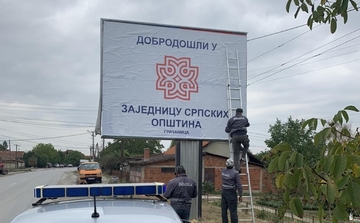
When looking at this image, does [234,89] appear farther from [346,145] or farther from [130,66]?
[346,145]

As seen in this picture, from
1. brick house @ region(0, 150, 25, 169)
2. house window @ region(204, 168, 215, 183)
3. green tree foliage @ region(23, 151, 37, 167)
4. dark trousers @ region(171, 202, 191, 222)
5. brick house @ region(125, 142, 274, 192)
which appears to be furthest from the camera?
green tree foliage @ region(23, 151, 37, 167)

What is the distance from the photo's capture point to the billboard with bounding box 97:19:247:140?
11352mm

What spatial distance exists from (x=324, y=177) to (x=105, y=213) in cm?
132

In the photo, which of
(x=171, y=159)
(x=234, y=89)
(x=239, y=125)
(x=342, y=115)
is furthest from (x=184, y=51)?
(x=171, y=159)

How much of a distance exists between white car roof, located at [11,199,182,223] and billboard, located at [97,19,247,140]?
321 inches

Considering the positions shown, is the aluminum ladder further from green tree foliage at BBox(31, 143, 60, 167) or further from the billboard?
green tree foliage at BBox(31, 143, 60, 167)

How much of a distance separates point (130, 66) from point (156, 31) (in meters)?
1.20

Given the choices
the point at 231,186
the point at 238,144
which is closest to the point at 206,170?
the point at 238,144

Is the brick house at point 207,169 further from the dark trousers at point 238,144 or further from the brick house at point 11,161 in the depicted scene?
the brick house at point 11,161

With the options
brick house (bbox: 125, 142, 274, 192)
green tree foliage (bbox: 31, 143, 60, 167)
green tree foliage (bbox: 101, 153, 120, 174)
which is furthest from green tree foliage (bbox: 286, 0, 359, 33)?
green tree foliage (bbox: 31, 143, 60, 167)

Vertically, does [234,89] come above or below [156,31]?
below

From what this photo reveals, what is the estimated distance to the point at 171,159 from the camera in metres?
37.9

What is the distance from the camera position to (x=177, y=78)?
1174 cm

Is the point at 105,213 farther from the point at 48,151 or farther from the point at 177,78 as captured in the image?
the point at 48,151
